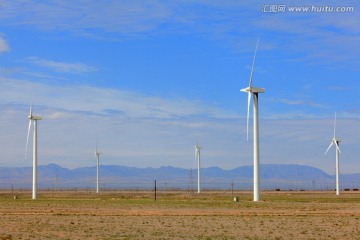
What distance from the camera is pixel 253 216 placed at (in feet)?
214

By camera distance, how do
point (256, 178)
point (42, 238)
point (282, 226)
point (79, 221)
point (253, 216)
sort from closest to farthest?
point (42, 238), point (282, 226), point (79, 221), point (253, 216), point (256, 178)

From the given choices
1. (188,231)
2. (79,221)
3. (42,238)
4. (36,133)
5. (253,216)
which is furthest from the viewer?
(36,133)

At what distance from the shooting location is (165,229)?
5072 cm

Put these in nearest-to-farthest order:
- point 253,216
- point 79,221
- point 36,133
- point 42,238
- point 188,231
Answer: point 42,238 → point 188,231 → point 79,221 → point 253,216 → point 36,133

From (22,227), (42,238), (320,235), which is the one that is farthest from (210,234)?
(22,227)

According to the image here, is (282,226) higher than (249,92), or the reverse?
(249,92)

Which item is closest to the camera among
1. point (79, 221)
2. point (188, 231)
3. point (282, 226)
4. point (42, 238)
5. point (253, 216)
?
point (42, 238)

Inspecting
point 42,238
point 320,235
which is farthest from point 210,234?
point 42,238

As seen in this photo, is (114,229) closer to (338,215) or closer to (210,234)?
(210,234)

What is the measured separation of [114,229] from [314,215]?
23.7 meters

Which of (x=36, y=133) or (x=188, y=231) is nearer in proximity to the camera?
(x=188, y=231)

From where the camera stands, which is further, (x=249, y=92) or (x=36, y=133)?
(x=36, y=133)

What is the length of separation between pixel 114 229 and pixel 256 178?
51527 mm

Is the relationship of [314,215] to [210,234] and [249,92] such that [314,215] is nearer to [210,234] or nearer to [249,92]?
[210,234]
